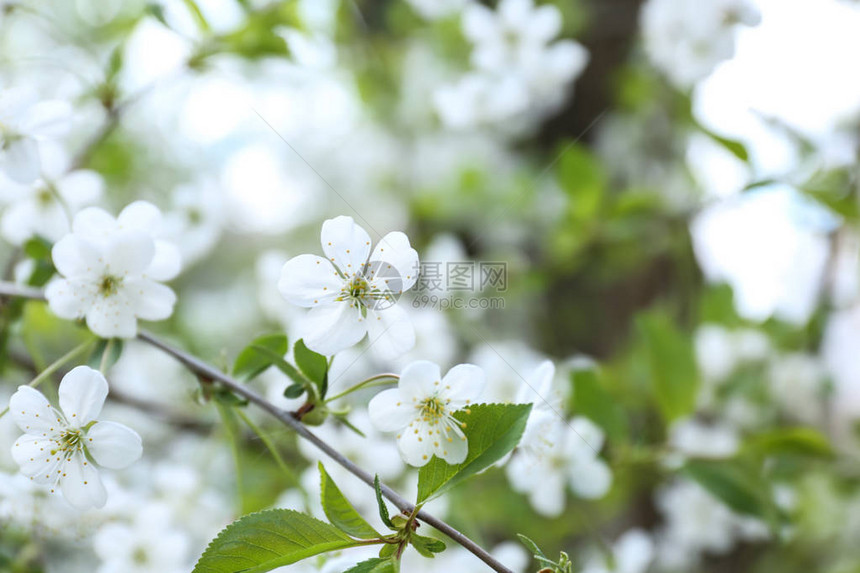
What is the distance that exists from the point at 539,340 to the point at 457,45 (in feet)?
1.95

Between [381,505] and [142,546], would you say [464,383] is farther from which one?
[142,546]

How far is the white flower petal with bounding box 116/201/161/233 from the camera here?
0.48 metres

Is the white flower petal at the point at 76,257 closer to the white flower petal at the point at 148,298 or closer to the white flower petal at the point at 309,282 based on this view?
the white flower petal at the point at 148,298

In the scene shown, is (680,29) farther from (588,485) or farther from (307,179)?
(307,179)

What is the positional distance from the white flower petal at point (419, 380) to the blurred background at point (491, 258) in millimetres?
85

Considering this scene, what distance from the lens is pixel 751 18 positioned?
826mm

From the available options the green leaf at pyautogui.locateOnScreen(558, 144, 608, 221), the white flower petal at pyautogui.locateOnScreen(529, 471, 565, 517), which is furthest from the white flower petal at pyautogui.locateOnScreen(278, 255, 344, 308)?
the green leaf at pyautogui.locateOnScreen(558, 144, 608, 221)

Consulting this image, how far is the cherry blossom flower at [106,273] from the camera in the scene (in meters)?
0.46

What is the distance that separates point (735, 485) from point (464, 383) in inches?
16.4

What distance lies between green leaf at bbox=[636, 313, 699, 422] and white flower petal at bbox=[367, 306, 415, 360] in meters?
0.41

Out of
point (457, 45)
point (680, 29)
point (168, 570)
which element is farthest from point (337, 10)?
point (168, 570)

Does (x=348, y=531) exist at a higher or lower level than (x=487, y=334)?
lower

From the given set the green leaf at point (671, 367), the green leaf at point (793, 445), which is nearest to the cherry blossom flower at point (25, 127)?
the green leaf at point (671, 367)

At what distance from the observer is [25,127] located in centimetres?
50
